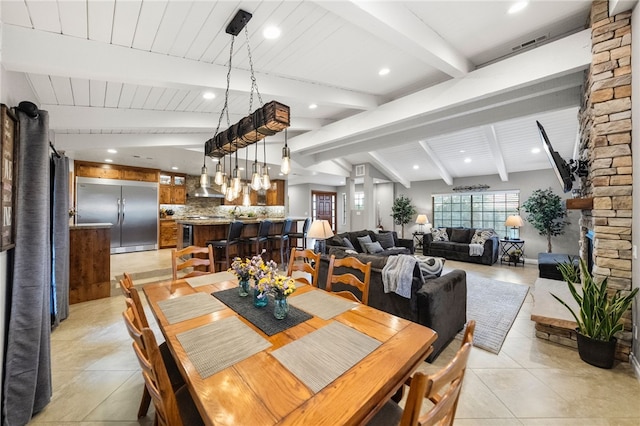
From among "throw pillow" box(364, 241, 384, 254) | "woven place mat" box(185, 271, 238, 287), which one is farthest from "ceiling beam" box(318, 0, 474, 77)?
"throw pillow" box(364, 241, 384, 254)

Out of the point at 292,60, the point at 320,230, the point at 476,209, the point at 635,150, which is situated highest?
the point at 292,60

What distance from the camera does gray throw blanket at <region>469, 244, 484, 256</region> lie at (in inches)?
250

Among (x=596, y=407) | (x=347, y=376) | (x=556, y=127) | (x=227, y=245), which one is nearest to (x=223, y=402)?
(x=347, y=376)

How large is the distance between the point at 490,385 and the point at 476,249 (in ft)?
16.5

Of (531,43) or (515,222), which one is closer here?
(531,43)

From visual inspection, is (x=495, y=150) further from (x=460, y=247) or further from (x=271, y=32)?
(x=271, y=32)

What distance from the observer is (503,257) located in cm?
672

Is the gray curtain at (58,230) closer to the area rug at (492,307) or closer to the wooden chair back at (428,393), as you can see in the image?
the wooden chair back at (428,393)

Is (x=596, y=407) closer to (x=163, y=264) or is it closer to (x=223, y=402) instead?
(x=223, y=402)

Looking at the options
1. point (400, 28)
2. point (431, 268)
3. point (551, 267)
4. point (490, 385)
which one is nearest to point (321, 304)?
point (490, 385)

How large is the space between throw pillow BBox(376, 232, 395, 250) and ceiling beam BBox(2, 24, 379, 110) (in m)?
4.47

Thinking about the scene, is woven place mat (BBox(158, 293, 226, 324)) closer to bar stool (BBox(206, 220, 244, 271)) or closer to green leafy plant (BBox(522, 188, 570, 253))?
bar stool (BBox(206, 220, 244, 271))

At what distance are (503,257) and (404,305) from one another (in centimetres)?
571

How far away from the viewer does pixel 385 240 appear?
6535mm
